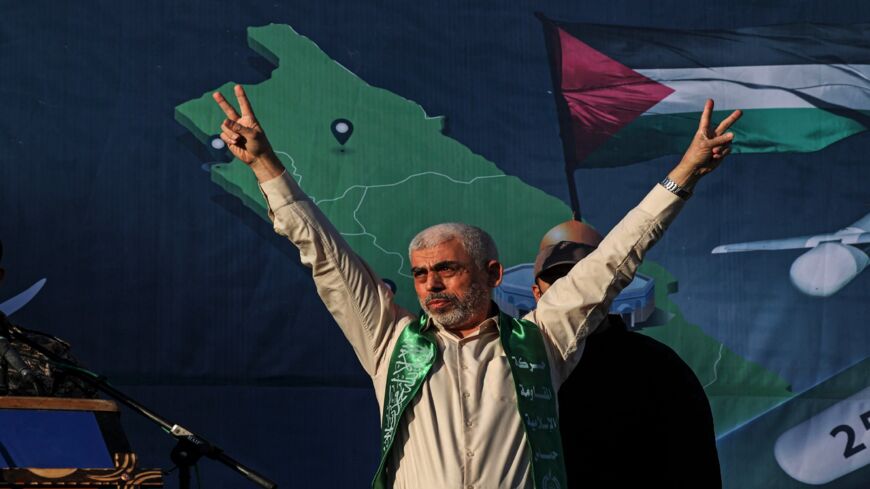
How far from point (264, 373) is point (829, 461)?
6.10ft

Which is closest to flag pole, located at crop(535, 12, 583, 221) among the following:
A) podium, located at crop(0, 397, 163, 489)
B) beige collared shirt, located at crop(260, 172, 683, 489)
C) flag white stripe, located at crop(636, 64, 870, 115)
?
flag white stripe, located at crop(636, 64, 870, 115)

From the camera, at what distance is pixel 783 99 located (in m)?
4.48

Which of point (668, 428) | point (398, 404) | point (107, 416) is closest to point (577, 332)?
point (398, 404)

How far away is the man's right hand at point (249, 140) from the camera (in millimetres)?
2477

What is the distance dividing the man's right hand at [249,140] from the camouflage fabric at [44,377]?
0.67 metres

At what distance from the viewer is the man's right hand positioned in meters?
2.48

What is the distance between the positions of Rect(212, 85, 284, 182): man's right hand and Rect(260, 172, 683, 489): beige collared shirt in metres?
0.03

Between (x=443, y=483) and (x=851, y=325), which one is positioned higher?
(x=851, y=325)

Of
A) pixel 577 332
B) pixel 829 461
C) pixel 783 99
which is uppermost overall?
pixel 783 99

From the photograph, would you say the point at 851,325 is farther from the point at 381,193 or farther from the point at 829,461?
the point at 381,193

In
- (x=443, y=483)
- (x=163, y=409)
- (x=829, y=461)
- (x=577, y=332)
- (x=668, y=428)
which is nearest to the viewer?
(x=443, y=483)

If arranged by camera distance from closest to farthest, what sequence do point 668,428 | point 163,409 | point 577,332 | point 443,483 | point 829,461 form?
point 443,483 < point 577,332 < point 668,428 < point 163,409 < point 829,461

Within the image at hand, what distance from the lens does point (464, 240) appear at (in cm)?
260

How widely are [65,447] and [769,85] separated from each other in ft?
9.36
